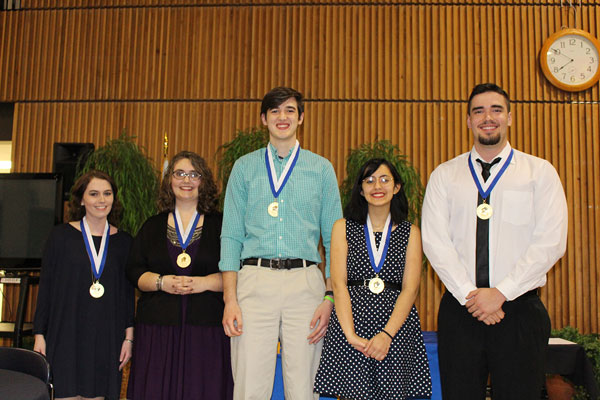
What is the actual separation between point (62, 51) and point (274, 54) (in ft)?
8.60

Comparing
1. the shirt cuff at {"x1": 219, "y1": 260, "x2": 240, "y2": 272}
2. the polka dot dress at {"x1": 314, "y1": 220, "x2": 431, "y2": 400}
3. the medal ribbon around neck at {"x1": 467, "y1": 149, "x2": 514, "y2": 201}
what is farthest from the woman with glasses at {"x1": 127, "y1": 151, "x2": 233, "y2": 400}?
the medal ribbon around neck at {"x1": 467, "y1": 149, "x2": 514, "y2": 201}

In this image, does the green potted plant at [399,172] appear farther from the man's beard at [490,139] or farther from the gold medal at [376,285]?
the gold medal at [376,285]

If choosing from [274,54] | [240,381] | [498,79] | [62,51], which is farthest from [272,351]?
[62,51]

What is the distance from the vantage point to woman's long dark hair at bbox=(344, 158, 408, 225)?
2447mm

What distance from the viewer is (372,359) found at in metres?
2.22

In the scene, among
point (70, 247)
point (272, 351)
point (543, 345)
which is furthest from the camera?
point (70, 247)

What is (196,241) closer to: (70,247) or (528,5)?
(70,247)

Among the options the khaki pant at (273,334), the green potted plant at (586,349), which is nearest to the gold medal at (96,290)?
the khaki pant at (273,334)

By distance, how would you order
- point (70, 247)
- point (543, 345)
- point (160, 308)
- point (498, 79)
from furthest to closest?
point (498, 79) → point (70, 247) → point (160, 308) → point (543, 345)

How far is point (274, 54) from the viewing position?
19.4 ft

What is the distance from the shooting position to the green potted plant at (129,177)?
439cm

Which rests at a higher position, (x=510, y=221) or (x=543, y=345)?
(x=510, y=221)

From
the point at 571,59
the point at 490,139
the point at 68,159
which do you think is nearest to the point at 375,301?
the point at 490,139

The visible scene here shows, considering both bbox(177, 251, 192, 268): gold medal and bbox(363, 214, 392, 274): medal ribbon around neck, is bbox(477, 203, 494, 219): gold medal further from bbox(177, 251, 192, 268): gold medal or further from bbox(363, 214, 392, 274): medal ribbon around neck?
bbox(177, 251, 192, 268): gold medal
